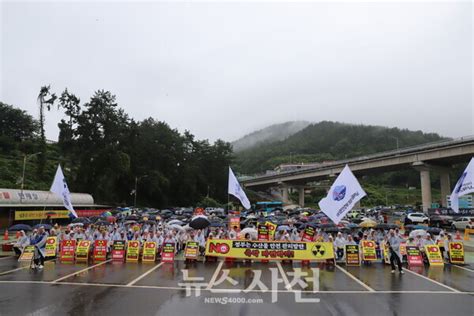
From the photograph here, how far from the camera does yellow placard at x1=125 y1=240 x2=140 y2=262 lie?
1700 centimetres

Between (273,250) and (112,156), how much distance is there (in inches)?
2226

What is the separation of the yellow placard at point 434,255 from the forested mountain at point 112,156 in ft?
176

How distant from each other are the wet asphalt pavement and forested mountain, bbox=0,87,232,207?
152 feet

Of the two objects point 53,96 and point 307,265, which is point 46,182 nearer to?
point 53,96

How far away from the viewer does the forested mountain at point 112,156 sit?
219 ft

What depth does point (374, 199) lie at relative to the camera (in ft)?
393

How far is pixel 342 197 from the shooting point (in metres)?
15.6

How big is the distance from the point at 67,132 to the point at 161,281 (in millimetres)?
61314

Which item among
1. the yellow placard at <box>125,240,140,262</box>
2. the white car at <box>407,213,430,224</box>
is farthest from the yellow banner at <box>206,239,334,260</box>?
the white car at <box>407,213,430,224</box>

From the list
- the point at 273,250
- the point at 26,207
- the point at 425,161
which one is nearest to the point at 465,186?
the point at 273,250

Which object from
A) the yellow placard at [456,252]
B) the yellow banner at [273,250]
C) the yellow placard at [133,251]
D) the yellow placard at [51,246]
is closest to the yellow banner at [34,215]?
the yellow placard at [51,246]

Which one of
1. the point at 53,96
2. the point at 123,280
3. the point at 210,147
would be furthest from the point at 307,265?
the point at 210,147

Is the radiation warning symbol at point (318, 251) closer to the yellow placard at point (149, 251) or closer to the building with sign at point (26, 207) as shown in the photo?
the yellow placard at point (149, 251)

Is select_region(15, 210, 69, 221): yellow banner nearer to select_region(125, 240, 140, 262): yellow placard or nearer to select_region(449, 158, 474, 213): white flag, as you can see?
select_region(125, 240, 140, 262): yellow placard
